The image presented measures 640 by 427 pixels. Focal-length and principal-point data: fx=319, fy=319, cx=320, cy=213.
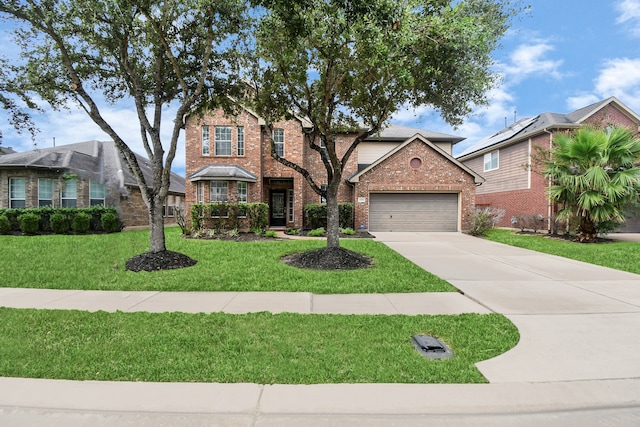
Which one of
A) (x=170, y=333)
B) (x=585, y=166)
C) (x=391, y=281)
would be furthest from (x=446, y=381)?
(x=585, y=166)

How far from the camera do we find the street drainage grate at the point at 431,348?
142 inches

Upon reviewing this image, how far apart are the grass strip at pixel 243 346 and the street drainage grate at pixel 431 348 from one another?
3.9 inches

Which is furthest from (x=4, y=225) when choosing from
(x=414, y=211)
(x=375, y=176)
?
(x=414, y=211)

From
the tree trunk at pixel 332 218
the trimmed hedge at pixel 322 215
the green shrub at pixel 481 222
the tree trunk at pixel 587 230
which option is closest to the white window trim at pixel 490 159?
the green shrub at pixel 481 222

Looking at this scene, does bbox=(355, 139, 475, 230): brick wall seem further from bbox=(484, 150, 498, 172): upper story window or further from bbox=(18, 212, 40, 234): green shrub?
bbox=(18, 212, 40, 234): green shrub

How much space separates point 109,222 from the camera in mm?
16375

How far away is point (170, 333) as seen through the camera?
160 inches

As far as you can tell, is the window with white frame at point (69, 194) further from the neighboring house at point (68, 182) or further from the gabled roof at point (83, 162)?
the gabled roof at point (83, 162)

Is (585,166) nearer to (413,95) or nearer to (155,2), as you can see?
(413,95)

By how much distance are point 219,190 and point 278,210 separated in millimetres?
4445

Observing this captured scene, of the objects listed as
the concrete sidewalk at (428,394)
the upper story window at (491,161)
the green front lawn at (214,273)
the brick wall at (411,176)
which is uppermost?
the upper story window at (491,161)

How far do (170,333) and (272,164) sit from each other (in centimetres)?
1491

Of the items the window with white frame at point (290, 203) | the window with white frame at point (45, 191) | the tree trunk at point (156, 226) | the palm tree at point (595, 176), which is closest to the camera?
the tree trunk at point (156, 226)

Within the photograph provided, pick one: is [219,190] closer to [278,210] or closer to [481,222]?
[278,210]
